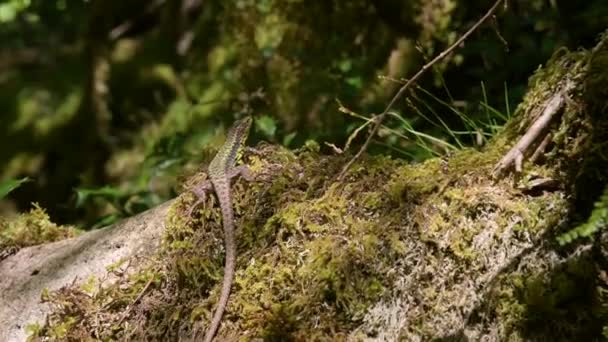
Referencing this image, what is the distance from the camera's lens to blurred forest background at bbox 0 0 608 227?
4.08 m

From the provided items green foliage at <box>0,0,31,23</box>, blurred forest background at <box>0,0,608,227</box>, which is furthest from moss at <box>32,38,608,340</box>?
green foliage at <box>0,0,31,23</box>

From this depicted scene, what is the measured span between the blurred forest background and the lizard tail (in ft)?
1.72

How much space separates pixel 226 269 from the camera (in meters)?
2.28

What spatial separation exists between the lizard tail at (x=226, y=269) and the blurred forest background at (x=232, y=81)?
0.52 metres

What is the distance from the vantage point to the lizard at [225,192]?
2.21m

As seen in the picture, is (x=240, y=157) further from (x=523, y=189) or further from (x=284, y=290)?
(x=523, y=189)

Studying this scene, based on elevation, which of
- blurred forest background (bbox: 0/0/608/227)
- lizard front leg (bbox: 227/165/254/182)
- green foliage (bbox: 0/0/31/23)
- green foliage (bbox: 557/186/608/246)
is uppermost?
green foliage (bbox: 0/0/31/23)

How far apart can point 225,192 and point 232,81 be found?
332 cm

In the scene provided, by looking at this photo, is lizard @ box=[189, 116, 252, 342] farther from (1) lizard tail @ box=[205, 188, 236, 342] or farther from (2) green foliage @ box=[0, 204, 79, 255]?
(2) green foliage @ box=[0, 204, 79, 255]

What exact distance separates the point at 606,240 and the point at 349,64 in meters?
3.10

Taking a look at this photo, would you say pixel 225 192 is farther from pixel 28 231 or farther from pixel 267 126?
pixel 267 126

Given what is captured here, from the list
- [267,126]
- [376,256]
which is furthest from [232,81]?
[376,256]

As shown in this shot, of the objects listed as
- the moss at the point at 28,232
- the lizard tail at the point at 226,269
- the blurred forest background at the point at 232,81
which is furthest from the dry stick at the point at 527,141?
the moss at the point at 28,232

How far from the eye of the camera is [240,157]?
2.66 meters
